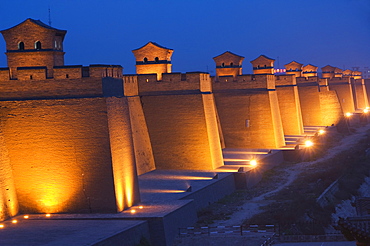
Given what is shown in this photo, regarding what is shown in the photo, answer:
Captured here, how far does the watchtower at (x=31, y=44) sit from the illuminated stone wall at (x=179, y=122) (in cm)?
627

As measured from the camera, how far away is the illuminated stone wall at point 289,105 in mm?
33312

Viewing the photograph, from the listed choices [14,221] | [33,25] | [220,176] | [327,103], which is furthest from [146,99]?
[327,103]

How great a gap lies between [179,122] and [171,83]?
1.45 metres

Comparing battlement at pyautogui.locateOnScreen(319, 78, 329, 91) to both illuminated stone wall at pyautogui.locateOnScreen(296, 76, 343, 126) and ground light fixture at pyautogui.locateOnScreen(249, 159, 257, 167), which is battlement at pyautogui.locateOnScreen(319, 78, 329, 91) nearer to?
illuminated stone wall at pyautogui.locateOnScreen(296, 76, 343, 126)

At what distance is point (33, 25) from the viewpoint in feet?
54.1

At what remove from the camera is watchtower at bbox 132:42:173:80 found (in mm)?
24969

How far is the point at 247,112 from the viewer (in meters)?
28.6

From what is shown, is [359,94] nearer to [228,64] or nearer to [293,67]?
[293,67]

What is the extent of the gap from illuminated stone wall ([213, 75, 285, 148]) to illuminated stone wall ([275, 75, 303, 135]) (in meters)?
4.41

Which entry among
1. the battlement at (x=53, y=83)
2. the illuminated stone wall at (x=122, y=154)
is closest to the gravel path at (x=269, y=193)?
the illuminated stone wall at (x=122, y=154)

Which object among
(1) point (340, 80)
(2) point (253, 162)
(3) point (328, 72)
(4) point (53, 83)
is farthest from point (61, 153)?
(3) point (328, 72)

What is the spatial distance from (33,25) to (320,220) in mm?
8946

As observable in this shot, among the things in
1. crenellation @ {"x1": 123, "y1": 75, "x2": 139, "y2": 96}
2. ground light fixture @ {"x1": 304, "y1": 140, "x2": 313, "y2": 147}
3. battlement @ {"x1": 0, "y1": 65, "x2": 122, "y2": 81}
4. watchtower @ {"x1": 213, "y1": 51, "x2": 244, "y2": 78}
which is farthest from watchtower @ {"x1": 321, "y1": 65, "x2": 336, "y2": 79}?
battlement @ {"x1": 0, "y1": 65, "x2": 122, "y2": 81}

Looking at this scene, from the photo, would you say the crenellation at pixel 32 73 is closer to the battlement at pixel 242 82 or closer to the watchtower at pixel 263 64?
the battlement at pixel 242 82
